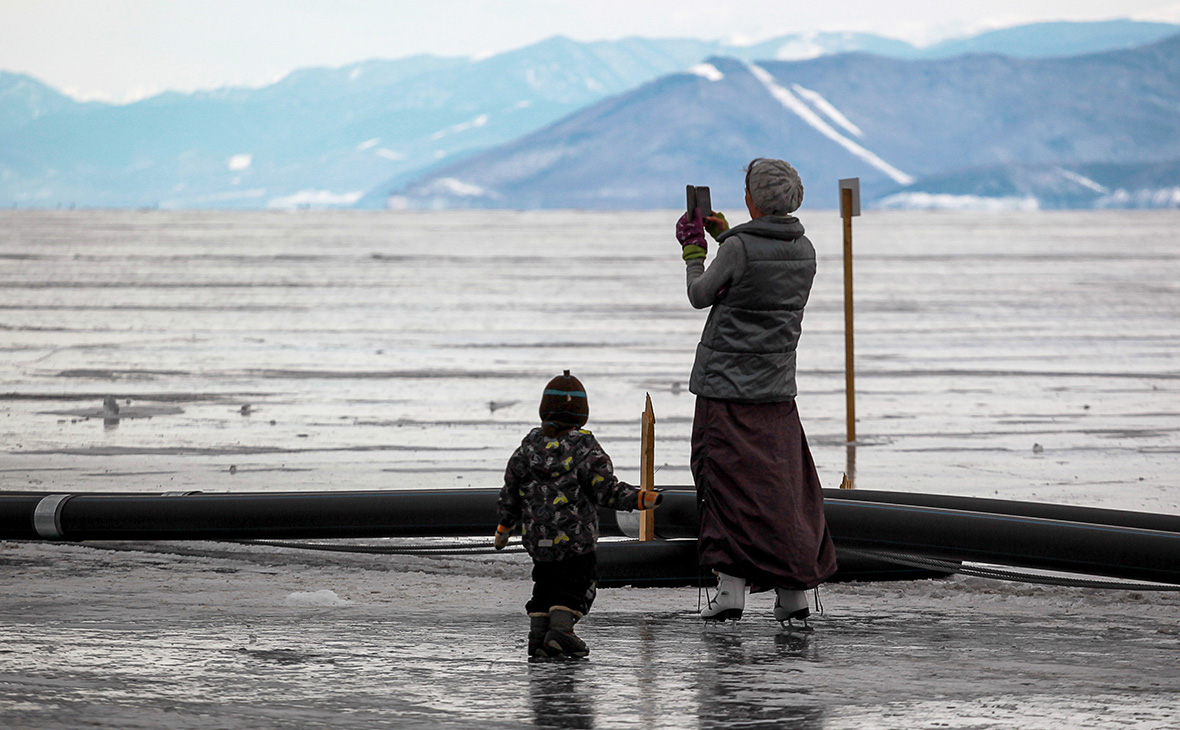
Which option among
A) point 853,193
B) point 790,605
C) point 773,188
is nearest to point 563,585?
point 790,605

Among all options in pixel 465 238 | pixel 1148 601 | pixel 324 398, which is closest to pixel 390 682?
pixel 1148 601

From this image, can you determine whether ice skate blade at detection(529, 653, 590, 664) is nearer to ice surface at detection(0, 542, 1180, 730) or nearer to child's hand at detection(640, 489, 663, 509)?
ice surface at detection(0, 542, 1180, 730)

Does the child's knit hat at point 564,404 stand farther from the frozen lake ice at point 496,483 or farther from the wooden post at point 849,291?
the wooden post at point 849,291

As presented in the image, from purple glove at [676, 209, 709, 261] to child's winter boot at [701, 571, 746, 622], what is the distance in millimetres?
1225

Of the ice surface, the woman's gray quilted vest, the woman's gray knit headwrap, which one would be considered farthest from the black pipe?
the woman's gray knit headwrap

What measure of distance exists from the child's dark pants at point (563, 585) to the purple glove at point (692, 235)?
1209 mm

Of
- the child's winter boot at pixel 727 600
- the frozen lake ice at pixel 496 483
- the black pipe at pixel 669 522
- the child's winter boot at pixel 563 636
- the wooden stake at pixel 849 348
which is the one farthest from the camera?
the wooden stake at pixel 849 348

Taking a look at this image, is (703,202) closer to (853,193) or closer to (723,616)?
(723,616)

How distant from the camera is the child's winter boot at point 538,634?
4801mm

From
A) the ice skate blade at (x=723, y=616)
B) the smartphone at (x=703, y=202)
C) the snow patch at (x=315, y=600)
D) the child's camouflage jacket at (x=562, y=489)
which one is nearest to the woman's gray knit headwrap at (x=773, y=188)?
the smartphone at (x=703, y=202)

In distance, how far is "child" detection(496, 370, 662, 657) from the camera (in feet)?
15.8

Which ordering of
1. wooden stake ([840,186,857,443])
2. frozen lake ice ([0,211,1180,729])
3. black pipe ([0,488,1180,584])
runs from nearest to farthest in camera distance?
frozen lake ice ([0,211,1180,729])
black pipe ([0,488,1180,584])
wooden stake ([840,186,857,443])

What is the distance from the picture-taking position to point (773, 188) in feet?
17.1

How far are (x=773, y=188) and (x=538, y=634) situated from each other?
6.09ft
